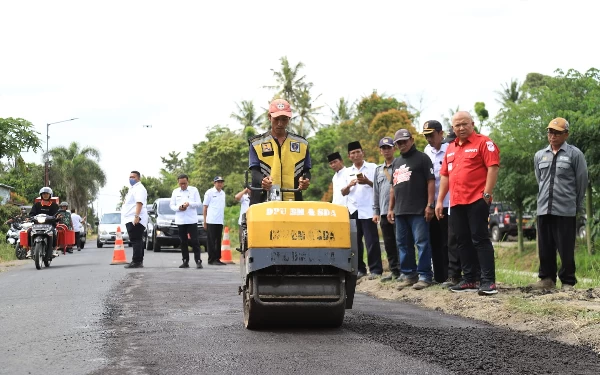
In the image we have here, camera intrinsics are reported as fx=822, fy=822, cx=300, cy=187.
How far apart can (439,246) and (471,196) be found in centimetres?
174

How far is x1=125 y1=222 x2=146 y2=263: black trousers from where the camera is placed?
16719mm

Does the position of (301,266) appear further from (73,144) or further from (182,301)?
(73,144)

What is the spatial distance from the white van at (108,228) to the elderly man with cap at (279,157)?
29.0 metres

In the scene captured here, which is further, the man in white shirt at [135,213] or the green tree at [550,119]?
the green tree at [550,119]

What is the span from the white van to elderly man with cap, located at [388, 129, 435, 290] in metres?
26.6

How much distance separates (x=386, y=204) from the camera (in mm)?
11680

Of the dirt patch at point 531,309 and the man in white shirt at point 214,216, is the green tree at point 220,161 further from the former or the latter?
the dirt patch at point 531,309

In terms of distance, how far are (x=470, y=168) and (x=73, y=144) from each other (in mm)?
67473

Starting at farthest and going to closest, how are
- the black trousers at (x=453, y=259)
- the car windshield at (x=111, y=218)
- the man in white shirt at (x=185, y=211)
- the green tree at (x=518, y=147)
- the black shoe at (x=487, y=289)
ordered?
the car windshield at (x=111, y=218)
the green tree at (x=518, y=147)
the man in white shirt at (x=185, y=211)
the black trousers at (x=453, y=259)
the black shoe at (x=487, y=289)

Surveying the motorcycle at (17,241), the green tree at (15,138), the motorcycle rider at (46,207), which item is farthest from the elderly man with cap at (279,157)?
the green tree at (15,138)

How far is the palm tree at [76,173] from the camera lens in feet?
234

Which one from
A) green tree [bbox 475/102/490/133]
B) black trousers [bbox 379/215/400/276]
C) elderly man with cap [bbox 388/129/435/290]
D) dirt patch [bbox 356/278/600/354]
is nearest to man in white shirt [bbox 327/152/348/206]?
black trousers [bbox 379/215/400/276]

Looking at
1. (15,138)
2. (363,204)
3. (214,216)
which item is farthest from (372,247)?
(15,138)

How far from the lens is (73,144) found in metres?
73.0
